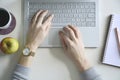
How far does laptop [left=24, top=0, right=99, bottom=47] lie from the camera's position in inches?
36.4

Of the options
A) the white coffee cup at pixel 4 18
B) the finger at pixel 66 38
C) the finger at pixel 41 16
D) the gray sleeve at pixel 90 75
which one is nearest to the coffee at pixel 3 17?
the white coffee cup at pixel 4 18

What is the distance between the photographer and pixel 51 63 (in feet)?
3.03

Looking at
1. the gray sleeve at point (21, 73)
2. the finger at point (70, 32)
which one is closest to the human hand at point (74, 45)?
the finger at point (70, 32)

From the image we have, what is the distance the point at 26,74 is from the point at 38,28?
185 mm

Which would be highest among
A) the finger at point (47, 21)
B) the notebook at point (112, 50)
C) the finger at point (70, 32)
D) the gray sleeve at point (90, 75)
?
the finger at point (47, 21)

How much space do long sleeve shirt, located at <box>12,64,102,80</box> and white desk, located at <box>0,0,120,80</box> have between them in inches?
1.5

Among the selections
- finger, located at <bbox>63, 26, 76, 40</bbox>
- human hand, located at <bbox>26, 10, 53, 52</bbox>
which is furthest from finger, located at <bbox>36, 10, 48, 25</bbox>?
finger, located at <bbox>63, 26, 76, 40</bbox>

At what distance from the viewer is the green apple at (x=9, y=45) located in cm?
89

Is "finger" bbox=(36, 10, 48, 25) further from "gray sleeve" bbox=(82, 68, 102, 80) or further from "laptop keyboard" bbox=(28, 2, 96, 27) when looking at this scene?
"gray sleeve" bbox=(82, 68, 102, 80)

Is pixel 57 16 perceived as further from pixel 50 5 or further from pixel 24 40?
pixel 24 40

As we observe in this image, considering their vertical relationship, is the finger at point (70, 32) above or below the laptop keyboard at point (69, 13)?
below

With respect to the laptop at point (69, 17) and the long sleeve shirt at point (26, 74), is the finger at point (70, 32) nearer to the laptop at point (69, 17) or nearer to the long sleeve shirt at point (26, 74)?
the laptop at point (69, 17)

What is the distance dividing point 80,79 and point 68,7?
11.5 inches

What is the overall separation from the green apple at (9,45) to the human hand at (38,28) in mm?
51
